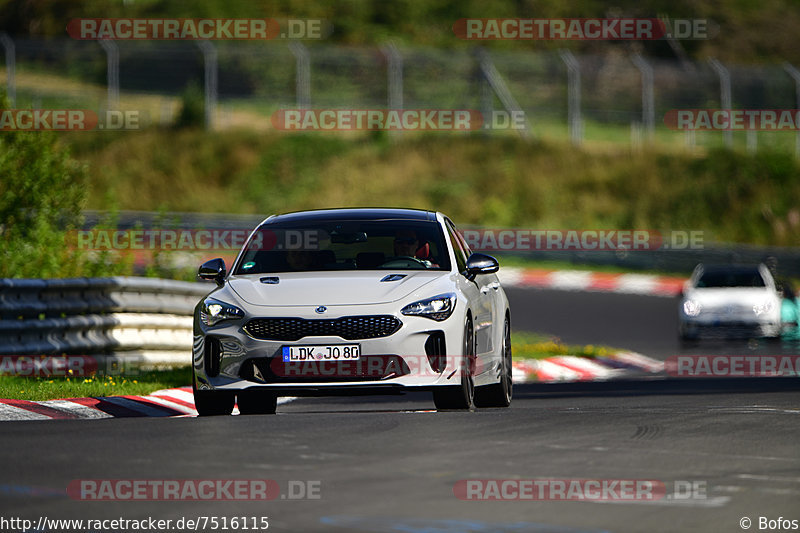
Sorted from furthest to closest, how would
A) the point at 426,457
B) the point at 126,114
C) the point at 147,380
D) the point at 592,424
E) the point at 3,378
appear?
the point at 126,114 → the point at 147,380 → the point at 3,378 → the point at 592,424 → the point at 426,457

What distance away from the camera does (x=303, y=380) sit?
10.8m

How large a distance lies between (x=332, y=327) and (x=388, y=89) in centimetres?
4604

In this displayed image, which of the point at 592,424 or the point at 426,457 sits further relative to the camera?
the point at 592,424

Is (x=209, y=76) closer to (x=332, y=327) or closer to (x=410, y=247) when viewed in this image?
(x=410, y=247)

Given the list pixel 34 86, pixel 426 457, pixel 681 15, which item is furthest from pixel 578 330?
pixel 681 15

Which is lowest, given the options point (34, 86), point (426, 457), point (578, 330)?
point (578, 330)

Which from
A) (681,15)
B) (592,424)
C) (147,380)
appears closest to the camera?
(592,424)

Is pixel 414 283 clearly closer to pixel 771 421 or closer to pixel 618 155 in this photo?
pixel 771 421

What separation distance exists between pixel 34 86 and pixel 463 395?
1824 inches

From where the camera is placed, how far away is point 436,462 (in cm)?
816

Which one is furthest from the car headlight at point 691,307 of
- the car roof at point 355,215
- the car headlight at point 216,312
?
the car headlight at point 216,312

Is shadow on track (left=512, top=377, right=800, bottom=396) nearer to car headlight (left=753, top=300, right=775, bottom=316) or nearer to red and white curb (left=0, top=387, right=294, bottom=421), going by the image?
red and white curb (left=0, top=387, right=294, bottom=421)

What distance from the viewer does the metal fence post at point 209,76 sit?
3697 cm

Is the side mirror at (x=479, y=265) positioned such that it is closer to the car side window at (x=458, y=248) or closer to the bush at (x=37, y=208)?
the car side window at (x=458, y=248)
